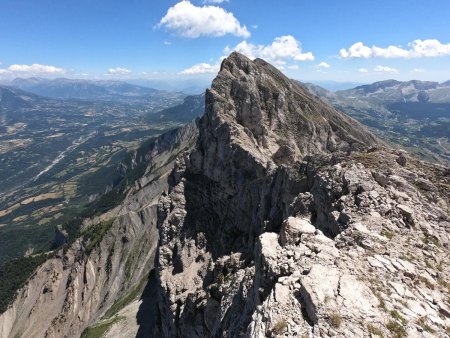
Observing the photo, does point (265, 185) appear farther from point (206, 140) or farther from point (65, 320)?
point (65, 320)

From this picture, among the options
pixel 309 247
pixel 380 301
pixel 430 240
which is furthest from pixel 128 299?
pixel 380 301

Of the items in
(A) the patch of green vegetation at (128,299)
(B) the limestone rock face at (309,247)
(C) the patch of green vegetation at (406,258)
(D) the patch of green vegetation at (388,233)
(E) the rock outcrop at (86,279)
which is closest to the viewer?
(B) the limestone rock face at (309,247)

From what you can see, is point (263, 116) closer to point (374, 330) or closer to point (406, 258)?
point (406, 258)

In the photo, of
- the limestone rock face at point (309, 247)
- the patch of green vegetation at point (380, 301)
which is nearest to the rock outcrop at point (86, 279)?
the limestone rock face at point (309, 247)

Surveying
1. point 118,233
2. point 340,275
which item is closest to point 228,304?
point 340,275

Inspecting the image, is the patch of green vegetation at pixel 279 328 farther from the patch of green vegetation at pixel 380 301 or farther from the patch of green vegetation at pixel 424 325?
the patch of green vegetation at pixel 424 325

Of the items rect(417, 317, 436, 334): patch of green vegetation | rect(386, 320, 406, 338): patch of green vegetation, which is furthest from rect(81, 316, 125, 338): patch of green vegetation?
rect(417, 317, 436, 334): patch of green vegetation
